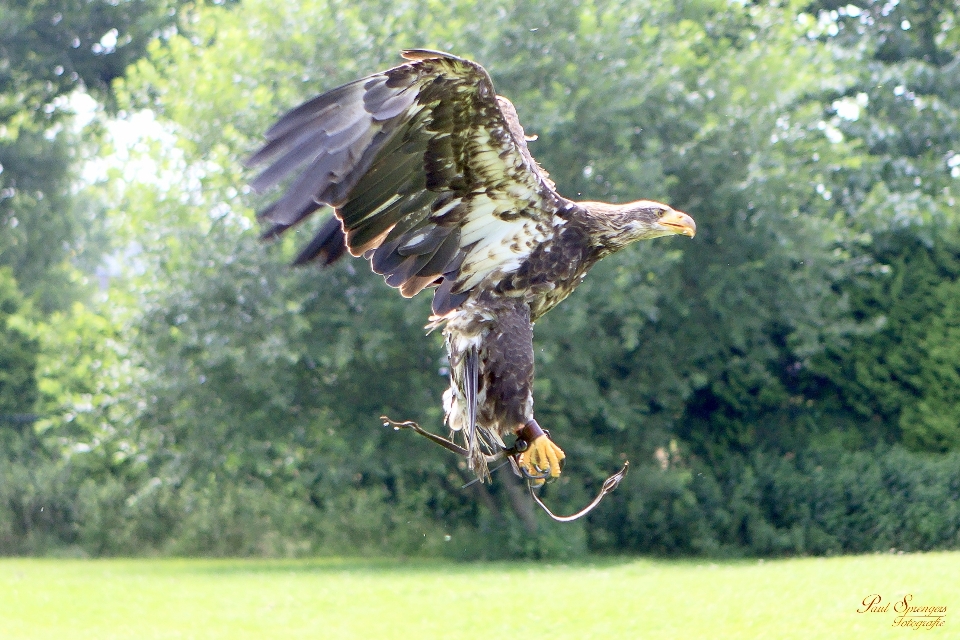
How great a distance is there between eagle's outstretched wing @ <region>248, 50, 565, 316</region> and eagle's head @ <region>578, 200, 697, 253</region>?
0.18 m

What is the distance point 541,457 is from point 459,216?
95 centimetres

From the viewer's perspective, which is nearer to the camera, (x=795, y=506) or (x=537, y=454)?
(x=537, y=454)

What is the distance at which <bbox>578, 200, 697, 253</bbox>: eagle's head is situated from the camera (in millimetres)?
4520

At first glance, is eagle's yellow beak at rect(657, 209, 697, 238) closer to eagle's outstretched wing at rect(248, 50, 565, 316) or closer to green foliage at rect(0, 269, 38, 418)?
eagle's outstretched wing at rect(248, 50, 565, 316)

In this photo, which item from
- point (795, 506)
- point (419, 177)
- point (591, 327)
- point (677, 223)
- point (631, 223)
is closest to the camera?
point (419, 177)

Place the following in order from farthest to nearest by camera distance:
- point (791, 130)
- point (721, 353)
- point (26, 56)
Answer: point (26, 56)
point (721, 353)
point (791, 130)

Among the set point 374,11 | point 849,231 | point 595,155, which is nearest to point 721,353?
point 849,231

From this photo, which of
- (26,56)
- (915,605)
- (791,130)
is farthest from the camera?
(26,56)

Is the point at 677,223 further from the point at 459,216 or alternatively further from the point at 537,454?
the point at 537,454

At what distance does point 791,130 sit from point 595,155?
2389mm

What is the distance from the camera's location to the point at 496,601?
10031mm

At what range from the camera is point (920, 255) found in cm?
1394

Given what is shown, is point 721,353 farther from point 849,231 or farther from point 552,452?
point 552,452

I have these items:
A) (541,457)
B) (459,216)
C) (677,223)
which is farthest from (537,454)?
(677,223)
